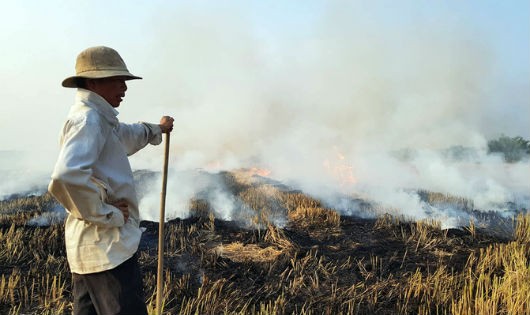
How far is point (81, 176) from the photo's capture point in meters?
1.88

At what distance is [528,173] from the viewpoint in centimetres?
1400

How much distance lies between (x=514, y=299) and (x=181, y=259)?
4364 mm

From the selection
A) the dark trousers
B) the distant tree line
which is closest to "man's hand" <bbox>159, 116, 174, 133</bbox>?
the dark trousers

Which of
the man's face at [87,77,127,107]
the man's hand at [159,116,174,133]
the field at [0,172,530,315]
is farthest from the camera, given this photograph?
the field at [0,172,530,315]

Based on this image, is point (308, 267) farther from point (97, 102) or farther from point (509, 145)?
point (509, 145)

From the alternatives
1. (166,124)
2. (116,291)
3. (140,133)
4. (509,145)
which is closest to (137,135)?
(140,133)

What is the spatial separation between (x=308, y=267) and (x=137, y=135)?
3.62m

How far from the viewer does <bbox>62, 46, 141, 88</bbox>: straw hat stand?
7.31 feet

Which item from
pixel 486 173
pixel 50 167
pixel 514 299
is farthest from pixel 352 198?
pixel 50 167

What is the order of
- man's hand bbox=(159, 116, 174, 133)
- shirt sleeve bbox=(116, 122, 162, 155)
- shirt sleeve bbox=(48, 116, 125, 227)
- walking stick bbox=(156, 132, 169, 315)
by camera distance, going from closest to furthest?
shirt sleeve bbox=(48, 116, 125, 227) < shirt sleeve bbox=(116, 122, 162, 155) < walking stick bbox=(156, 132, 169, 315) < man's hand bbox=(159, 116, 174, 133)

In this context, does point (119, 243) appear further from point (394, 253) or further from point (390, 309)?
point (394, 253)

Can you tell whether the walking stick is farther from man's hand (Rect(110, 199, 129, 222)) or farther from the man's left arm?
man's hand (Rect(110, 199, 129, 222))

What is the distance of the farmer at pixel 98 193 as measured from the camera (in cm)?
193

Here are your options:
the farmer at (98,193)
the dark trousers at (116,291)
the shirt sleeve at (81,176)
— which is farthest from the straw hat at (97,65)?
the dark trousers at (116,291)
